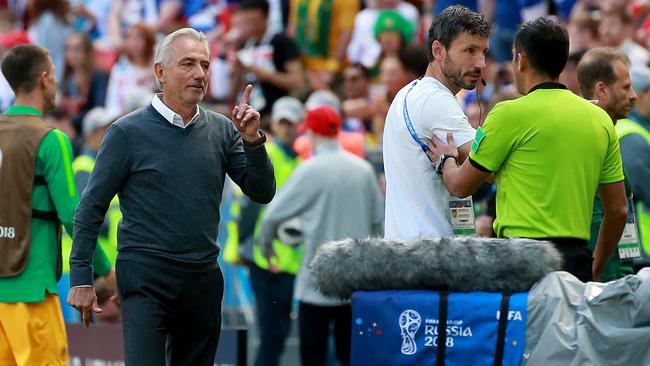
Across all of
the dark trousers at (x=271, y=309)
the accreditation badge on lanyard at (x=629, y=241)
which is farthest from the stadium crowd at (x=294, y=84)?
the accreditation badge on lanyard at (x=629, y=241)

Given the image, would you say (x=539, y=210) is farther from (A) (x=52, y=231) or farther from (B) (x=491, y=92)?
(B) (x=491, y=92)

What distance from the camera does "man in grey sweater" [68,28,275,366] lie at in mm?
6785

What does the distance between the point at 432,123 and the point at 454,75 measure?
30cm

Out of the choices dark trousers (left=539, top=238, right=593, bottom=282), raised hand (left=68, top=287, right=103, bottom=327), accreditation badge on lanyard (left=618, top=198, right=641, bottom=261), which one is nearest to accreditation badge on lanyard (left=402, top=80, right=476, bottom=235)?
dark trousers (left=539, top=238, right=593, bottom=282)

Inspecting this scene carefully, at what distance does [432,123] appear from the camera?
21.7ft

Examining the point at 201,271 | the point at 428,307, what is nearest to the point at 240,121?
the point at 201,271

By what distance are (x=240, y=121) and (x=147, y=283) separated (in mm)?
923

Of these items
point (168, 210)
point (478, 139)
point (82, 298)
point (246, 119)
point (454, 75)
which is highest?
point (454, 75)

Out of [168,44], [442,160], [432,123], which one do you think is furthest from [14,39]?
[442,160]

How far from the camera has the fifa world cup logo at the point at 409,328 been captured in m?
6.23

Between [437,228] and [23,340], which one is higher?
[437,228]

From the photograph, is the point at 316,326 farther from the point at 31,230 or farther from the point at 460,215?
the point at 460,215

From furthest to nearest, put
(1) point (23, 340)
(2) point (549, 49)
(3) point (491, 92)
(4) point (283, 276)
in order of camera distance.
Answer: (3) point (491, 92), (4) point (283, 276), (1) point (23, 340), (2) point (549, 49)

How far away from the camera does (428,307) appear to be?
6203 millimetres
